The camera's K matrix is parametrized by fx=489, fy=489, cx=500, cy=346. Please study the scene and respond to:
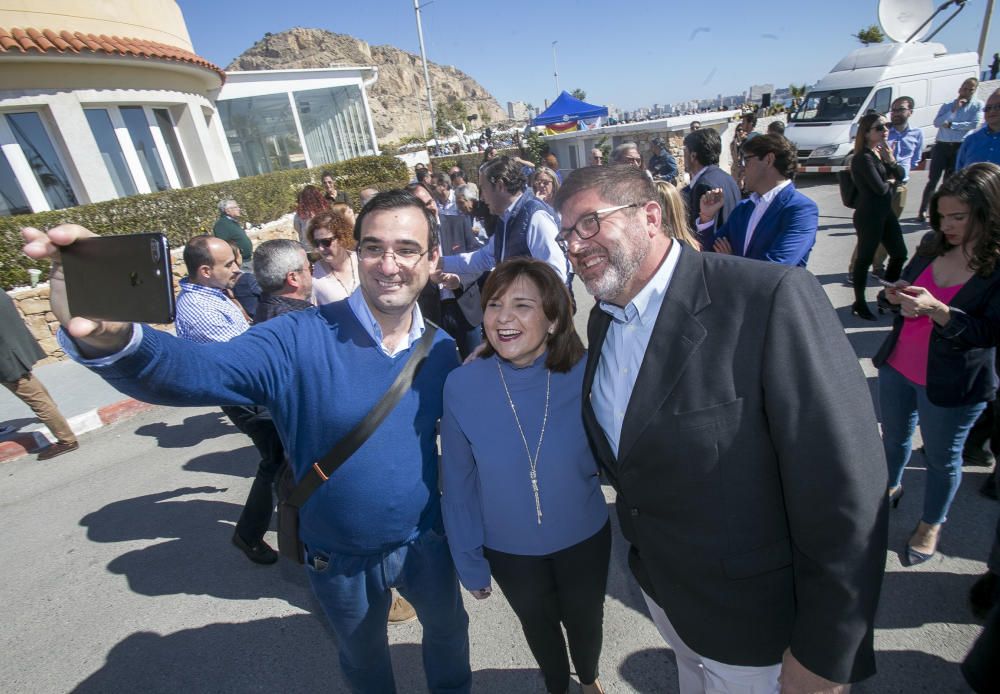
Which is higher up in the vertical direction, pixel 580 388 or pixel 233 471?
pixel 580 388

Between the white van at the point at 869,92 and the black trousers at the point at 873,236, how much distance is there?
29.7ft

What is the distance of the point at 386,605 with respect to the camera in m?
1.99

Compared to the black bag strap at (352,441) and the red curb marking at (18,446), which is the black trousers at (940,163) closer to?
the black bag strap at (352,441)

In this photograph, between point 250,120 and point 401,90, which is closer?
point 250,120

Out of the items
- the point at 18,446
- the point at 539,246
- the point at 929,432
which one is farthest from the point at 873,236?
the point at 18,446

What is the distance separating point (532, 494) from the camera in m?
1.81

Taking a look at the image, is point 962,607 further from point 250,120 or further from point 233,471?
point 250,120

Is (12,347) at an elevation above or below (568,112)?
below

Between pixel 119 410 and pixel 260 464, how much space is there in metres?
3.98

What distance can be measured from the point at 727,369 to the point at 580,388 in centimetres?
65

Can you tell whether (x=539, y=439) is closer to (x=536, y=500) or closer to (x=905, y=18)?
(x=536, y=500)

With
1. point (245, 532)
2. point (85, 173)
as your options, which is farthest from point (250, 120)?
point (245, 532)

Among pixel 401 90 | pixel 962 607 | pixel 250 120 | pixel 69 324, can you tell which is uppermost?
pixel 401 90

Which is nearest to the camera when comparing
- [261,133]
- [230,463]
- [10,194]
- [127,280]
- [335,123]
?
[127,280]
